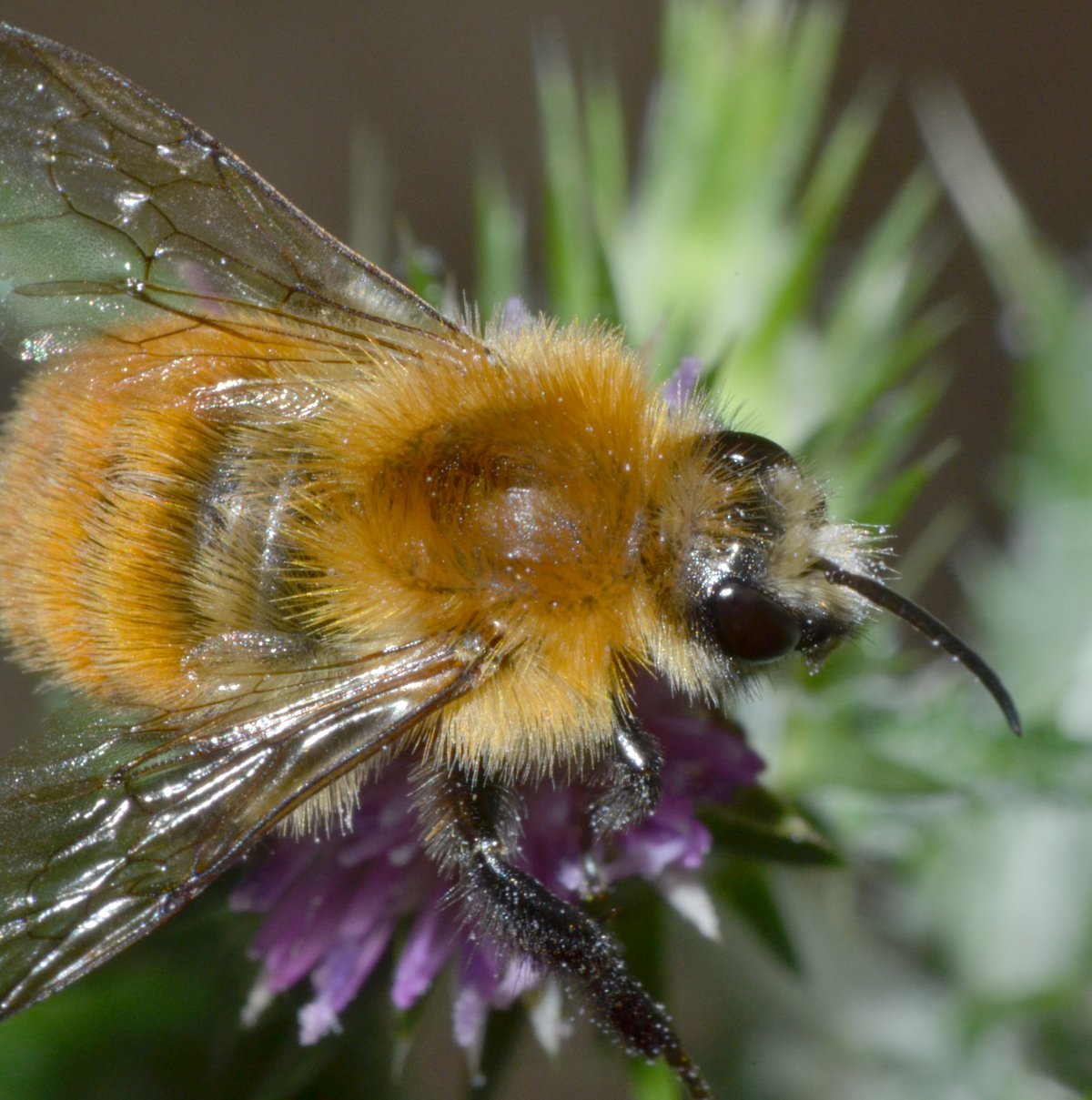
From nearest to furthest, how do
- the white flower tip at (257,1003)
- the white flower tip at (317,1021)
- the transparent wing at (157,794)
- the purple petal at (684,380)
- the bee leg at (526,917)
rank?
the transparent wing at (157,794), the bee leg at (526,917), the purple petal at (684,380), the white flower tip at (317,1021), the white flower tip at (257,1003)

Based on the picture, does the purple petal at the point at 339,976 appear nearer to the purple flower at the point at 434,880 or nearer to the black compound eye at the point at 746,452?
the purple flower at the point at 434,880

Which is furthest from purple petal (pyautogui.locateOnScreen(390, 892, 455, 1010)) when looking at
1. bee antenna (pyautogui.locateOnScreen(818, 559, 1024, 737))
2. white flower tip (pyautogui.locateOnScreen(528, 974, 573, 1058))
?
bee antenna (pyautogui.locateOnScreen(818, 559, 1024, 737))

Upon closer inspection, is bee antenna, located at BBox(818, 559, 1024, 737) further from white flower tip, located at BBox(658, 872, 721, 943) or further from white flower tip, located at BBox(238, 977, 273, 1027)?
white flower tip, located at BBox(238, 977, 273, 1027)

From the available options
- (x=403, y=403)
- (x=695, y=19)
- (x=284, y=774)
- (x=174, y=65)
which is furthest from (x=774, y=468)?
(x=174, y=65)

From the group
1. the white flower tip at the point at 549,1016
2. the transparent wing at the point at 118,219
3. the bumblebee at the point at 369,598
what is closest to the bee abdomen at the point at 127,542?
the bumblebee at the point at 369,598

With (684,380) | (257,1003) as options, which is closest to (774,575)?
(684,380)

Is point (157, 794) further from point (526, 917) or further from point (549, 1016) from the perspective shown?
point (549, 1016)

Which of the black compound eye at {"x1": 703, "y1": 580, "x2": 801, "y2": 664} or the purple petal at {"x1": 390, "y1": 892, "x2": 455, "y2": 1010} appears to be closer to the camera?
the black compound eye at {"x1": 703, "y1": 580, "x2": 801, "y2": 664}
